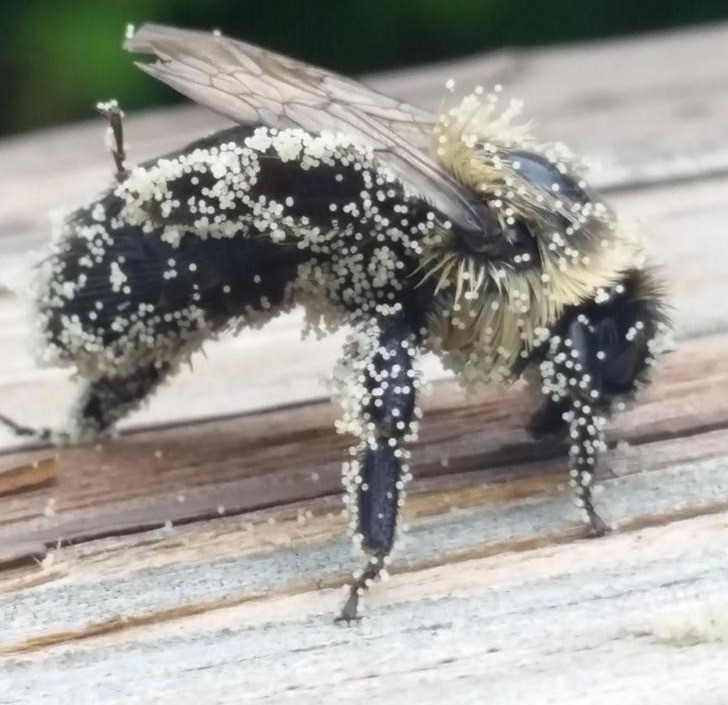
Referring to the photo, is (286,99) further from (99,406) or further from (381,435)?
(99,406)

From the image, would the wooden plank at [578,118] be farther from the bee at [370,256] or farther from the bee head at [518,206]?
the bee head at [518,206]

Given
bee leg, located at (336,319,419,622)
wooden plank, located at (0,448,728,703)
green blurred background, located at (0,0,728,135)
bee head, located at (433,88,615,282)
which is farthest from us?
green blurred background, located at (0,0,728,135)

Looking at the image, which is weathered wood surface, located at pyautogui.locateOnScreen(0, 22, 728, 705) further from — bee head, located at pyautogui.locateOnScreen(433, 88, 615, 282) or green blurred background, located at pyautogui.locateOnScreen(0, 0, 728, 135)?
green blurred background, located at pyautogui.locateOnScreen(0, 0, 728, 135)

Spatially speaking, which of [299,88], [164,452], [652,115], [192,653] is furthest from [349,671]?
[652,115]

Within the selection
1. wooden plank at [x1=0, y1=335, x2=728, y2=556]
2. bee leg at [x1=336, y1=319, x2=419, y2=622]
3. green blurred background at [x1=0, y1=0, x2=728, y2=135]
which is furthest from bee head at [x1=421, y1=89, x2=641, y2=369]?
green blurred background at [x1=0, y1=0, x2=728, y2=135]

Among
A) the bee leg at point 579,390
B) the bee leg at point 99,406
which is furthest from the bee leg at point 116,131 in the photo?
the bee leg at point 579,390

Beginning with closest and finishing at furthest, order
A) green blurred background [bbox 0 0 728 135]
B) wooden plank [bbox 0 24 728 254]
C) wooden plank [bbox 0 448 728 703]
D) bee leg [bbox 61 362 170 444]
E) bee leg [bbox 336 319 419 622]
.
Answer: wooden plank [bbox 0 448 728 703] < bee leg [bbox 336 319 419 622] < bee leg [bbox 61 362 170 444] < wooden plank [bbox 0 24 728 254] < green blurred background [bbox 0 0 728 135]
